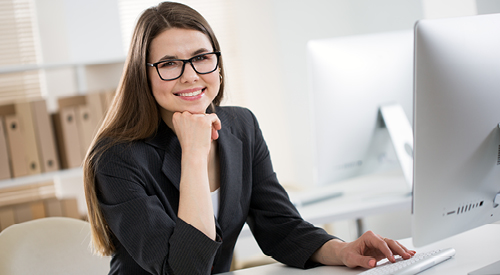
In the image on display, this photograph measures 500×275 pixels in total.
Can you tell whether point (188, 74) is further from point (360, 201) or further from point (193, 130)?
point (360, 201)

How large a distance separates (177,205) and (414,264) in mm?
619

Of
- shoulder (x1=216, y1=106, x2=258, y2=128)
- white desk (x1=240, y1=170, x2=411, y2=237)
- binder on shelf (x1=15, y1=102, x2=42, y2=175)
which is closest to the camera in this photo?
shoulder (x1=216, y1=106, x2=258, y2=128)

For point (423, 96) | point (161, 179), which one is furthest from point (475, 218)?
point (161, 179)

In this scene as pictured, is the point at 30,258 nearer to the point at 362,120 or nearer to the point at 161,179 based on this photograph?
the point at 161,179

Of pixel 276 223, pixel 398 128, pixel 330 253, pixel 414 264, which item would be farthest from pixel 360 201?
pixel 414 264

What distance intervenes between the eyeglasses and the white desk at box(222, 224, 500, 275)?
1.82 ft

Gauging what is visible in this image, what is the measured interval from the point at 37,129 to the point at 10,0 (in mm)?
1360

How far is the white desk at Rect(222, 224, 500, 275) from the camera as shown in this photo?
40.1 inches

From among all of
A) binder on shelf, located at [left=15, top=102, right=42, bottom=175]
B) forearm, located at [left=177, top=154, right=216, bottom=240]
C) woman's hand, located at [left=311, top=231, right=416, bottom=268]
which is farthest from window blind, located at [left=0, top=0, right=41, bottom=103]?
woman's hand, located at [left=311, top=231, right=416, bottom=268]

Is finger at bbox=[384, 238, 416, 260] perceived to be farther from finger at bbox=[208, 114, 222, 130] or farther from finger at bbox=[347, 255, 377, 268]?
finger at bbox=[208, 114, 222, 130]

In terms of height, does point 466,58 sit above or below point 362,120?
above

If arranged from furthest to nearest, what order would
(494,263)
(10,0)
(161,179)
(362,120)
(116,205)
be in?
1. (10,0)
2. (362,120)
3. (161,179)
4. (116,205)
5. (494,263)

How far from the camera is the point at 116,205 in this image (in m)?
1.10

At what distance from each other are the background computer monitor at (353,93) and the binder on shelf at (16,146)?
1756 millimetres
